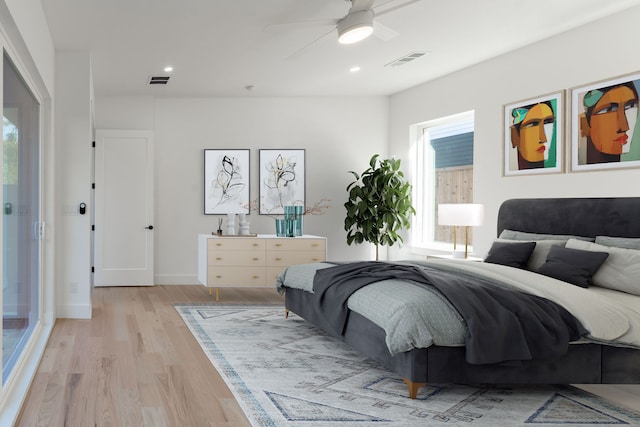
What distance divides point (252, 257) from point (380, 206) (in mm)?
1779

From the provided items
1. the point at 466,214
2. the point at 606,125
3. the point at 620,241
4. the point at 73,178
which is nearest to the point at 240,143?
the point at 73,178

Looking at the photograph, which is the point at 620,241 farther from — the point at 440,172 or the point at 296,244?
the point at 296,244

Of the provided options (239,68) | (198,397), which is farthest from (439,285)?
(239,68)

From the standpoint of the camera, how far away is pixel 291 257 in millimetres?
6887

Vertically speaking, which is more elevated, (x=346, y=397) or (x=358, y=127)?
(x=358, y=127)

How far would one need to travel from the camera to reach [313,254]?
6906mm

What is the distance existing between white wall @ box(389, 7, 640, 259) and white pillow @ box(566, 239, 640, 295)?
73cm

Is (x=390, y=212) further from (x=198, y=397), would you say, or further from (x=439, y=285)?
(x=198, y=397)

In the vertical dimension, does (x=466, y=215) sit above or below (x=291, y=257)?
above

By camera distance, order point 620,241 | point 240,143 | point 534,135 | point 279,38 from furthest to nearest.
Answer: point 240,143
point 534,135
point 279,38
point 620,241

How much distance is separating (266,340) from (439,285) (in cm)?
178

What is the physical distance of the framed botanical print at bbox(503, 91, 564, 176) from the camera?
213 inches

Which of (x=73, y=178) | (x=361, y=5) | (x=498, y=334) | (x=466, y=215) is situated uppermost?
(x=361, y=5)

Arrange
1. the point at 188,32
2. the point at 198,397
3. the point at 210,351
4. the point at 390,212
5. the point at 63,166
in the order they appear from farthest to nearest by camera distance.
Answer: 1. the point at 390,212
2. the point at 63,166
3. the point at 188,32
4. the point at 210,351
5. the point at 198,397
